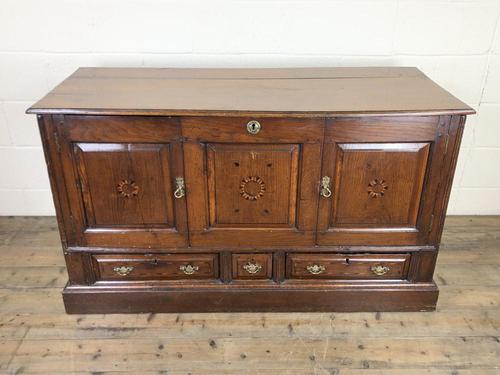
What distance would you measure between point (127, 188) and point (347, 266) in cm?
88

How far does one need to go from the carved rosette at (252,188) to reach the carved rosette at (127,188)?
0.37m

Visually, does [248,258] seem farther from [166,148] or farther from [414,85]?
[414,85]

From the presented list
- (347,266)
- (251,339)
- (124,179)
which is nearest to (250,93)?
(124,179)

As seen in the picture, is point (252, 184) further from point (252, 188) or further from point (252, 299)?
point (252, 299)

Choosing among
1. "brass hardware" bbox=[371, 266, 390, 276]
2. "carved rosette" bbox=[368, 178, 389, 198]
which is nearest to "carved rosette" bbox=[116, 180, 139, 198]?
"carved rosette" bbox=[368, 178, 389, 198]

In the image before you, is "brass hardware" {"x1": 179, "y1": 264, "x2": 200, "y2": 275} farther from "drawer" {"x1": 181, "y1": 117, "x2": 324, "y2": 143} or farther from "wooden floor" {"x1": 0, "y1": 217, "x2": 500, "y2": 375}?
"drawer" {"x1": 181, "y1": 117, "x2": 324, "y2": 143}

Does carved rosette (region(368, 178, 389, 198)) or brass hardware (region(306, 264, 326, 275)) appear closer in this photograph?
carved rosette (region(368, 178, 389, 198))

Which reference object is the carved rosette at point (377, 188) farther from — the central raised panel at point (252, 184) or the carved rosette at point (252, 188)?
the carved rosette at point (252, 188)

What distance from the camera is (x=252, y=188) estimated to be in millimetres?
1585

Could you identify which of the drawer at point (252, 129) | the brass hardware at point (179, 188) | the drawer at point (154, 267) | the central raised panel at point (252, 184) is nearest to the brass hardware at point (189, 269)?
the drawer at point (154, 267)

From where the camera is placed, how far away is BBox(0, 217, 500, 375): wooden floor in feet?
5.23

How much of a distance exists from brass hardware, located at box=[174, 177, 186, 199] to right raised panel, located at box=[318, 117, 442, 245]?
493 mm

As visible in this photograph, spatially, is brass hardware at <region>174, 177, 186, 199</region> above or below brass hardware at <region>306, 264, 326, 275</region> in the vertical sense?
above

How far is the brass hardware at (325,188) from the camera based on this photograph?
1569 millimetres
